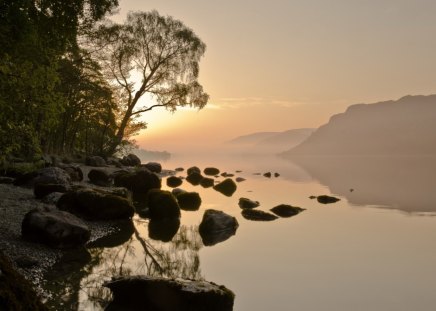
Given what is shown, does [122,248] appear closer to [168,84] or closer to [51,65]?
[51,65]

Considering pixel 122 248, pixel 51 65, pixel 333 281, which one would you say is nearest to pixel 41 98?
pixel 51 65

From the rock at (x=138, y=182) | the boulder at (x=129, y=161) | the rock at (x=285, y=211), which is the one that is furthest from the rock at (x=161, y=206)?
the boulder at (x=129, y=161)

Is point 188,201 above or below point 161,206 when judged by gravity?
below

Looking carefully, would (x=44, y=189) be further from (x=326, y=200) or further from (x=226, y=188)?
(x=326, y=200)

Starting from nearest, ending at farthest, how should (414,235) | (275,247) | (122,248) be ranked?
(122,248), (275,247), (414,235)

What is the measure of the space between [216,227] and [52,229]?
7.57m

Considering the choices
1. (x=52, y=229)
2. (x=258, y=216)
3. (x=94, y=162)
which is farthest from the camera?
(x=94, y=162)

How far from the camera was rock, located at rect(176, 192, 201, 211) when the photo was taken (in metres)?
24.8

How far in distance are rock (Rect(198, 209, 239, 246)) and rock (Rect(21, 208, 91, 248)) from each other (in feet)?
18.0

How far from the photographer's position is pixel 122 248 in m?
14.2

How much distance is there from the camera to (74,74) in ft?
118

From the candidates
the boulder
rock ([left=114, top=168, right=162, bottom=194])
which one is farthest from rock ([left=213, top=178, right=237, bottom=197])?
the boulder

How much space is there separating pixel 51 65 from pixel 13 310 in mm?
10861

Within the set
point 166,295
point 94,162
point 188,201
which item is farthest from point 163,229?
point 94,162
